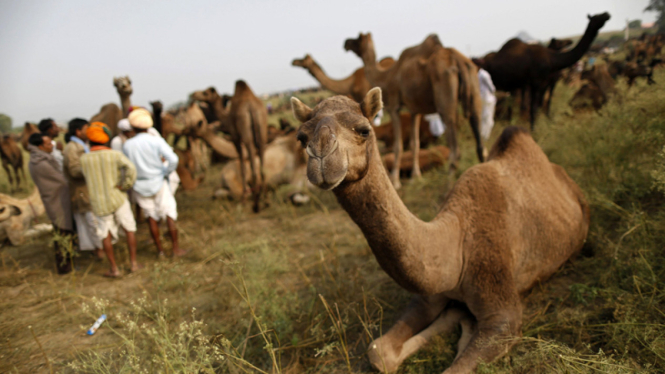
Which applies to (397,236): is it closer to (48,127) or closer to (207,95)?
(48,127)

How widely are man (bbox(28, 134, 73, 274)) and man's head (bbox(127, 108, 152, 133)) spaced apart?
1.20 meters

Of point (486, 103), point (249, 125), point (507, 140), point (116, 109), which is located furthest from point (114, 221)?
point (486, 103)

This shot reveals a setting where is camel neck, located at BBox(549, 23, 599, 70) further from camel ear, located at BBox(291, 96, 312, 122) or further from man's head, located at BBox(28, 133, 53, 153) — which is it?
man's head, located at BBox(28, 133, 53, 153)

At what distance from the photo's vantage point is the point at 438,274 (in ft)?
7.76

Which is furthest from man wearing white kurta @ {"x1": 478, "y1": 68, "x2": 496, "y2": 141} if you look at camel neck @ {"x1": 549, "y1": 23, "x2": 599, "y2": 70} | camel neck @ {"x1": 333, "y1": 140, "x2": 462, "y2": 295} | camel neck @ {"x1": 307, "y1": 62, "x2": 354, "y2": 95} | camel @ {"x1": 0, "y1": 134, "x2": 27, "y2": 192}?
camel @ {"x1": 0, "y1": 134, "x2": 27, "y2": 192}

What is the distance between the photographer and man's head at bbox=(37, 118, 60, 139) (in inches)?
199

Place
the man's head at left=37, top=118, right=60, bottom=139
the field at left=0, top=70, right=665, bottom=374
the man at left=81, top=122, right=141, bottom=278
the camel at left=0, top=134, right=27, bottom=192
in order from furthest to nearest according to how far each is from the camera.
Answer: the camel at left=0, top=134, right=27, bottom=192 < the man's head at left=37, top=118, right=60, bottom=139 < the man at left=81, top=122, right=141, bottom=278 < the field at left=0, top=70, right=665, bottom=374

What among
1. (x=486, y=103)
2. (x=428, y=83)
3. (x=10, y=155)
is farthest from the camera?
(x=10, y=155)

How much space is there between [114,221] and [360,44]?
6.09m

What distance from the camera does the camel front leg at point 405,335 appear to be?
8.26 feet

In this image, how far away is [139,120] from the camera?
15.7 feet

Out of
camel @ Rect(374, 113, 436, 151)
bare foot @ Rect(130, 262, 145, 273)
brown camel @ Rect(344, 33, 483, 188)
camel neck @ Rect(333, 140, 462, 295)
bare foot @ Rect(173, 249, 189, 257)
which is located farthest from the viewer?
camel @ Rect(374, 113, 436, 151)

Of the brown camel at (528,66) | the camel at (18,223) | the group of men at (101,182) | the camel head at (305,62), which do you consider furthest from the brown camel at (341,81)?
the camel at (18,223)

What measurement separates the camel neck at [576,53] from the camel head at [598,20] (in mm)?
34
